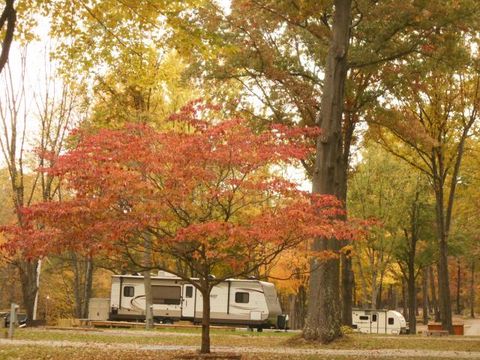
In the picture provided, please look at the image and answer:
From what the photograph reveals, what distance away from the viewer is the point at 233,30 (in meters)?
17.9

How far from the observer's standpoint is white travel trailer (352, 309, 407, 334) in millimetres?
33375

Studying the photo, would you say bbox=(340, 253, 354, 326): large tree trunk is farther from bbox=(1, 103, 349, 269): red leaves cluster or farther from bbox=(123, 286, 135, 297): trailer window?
bbox=(123, 286, 135, 297): trailer window

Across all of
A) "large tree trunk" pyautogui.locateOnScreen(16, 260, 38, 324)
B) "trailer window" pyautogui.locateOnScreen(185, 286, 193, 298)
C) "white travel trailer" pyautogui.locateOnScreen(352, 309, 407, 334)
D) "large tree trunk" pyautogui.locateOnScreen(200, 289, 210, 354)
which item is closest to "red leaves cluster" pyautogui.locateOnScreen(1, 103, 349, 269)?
"large tree trunk" pyautogui.locateOnScreen(200, 289, 210, 354)

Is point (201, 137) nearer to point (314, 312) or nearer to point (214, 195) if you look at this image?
point (214, 195)

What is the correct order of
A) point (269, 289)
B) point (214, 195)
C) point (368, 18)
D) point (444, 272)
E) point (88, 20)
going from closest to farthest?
1. point (214, 195)
2. point (88, 20)
3. point (368, 18)
4. point (444, 272)
5. point (269, 289)

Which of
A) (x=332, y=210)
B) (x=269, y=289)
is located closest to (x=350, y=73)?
(x=332, y=210)

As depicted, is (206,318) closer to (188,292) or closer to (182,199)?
(182,199)

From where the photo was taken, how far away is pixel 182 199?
33.2 ft

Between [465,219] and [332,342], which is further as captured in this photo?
[465,219]

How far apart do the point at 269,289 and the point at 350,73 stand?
40.6 ft

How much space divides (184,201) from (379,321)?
1031 inches

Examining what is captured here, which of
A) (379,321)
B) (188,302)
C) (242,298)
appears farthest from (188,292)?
(379,321)

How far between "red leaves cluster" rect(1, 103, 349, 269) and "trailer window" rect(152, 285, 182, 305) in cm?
1795

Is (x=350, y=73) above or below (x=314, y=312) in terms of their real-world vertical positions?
above
